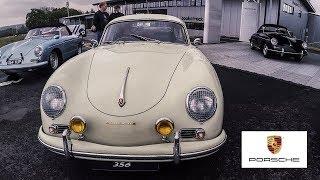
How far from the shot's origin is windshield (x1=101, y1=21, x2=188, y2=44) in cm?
453

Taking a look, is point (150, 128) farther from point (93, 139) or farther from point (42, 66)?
point (42, 66)

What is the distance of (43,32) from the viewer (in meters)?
9.03

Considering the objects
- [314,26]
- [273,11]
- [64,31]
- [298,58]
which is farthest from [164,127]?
[314,26]

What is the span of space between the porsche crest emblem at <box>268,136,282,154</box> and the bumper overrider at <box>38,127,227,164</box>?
101 cm

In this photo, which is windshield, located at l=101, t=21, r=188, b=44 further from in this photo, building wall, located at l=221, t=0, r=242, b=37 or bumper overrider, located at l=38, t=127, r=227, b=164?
building wall, located at l=221, t=0, r=242, b=37

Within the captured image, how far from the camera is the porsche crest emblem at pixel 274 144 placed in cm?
349

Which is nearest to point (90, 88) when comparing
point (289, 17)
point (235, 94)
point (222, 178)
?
point (222, 178)

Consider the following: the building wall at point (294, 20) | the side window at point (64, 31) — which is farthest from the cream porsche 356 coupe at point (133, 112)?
the building wall at point (294, 20)

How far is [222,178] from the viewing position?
329 cm

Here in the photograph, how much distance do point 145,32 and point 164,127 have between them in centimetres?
221

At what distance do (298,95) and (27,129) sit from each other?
5.24 m

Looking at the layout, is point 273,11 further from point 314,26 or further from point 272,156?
point 272,156

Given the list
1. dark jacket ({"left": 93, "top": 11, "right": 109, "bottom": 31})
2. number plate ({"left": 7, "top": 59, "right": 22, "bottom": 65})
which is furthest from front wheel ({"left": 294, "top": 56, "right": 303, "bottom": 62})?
number plate ({"left": 7, "top": 59, "right": 22, "bottom": 65})

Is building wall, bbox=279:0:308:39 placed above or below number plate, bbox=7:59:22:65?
above
